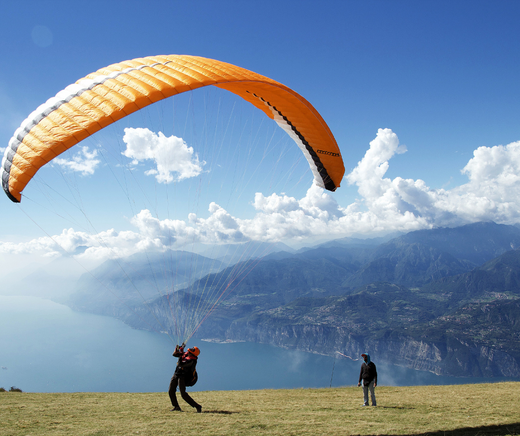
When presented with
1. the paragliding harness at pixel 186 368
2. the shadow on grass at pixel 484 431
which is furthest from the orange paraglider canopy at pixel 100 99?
the shadow on grass at pixel 484 431

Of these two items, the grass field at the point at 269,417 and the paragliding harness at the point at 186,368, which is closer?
the grass field at the point at 269,417

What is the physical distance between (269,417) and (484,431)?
A: 16.7 ft

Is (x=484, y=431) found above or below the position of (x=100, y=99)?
below

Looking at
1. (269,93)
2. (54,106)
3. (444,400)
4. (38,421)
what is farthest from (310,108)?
(38,421)

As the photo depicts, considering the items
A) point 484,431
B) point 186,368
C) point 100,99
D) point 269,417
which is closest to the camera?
point 484,431

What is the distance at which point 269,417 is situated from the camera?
26.3 feet

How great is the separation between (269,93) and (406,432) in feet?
36.5

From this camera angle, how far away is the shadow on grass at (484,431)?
6.39m

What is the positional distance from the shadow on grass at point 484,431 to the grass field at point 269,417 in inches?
0.8

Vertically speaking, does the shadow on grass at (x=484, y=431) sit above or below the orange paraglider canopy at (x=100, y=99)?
below

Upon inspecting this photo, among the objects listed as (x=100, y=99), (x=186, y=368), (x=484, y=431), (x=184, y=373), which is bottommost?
(x=484, y=431)

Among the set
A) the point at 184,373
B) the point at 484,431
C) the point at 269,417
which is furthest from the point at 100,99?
the point at 484,431

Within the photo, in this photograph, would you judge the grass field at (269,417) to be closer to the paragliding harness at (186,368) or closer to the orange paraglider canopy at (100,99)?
the paragliding harness at (186,368)

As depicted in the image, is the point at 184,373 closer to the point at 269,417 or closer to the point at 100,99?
the point at 269,417
